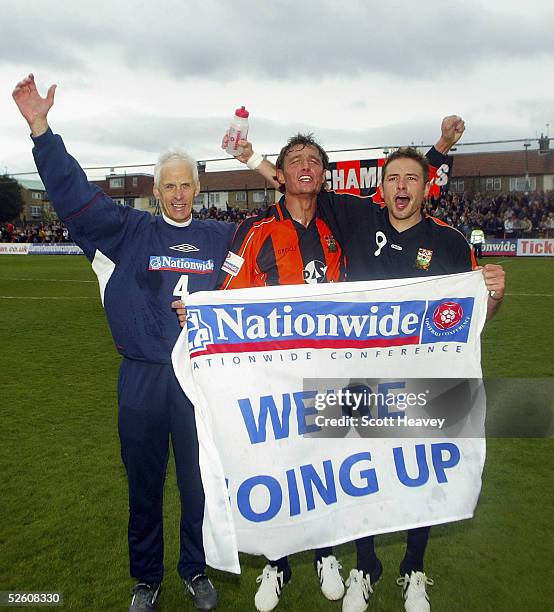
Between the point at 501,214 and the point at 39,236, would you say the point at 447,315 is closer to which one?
the point at 501,214

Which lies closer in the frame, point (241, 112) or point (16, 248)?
point (241, 112)

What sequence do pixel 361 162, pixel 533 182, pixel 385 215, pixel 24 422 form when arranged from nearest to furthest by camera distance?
pixel 385 215 < pixel 24 422 < pixel 361 162 < pixel 533 182

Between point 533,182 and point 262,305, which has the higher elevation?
point 533,182

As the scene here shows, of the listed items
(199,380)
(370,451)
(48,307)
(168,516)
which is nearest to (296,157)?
(199,380)

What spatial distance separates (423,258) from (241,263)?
102cm

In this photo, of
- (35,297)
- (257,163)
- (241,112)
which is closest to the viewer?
(241,112)

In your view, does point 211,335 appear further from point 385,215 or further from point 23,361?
point 23,361

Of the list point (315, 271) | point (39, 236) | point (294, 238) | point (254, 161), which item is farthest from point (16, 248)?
point (315, 271)

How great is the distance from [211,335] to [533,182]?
56456mm

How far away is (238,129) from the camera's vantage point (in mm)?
3631

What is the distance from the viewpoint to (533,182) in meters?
52.4

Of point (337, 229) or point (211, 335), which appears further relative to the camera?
point (337, 229)

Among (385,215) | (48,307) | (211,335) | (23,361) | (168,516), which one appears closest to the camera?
(211,335)

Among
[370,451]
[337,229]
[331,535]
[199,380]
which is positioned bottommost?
[331,535]
